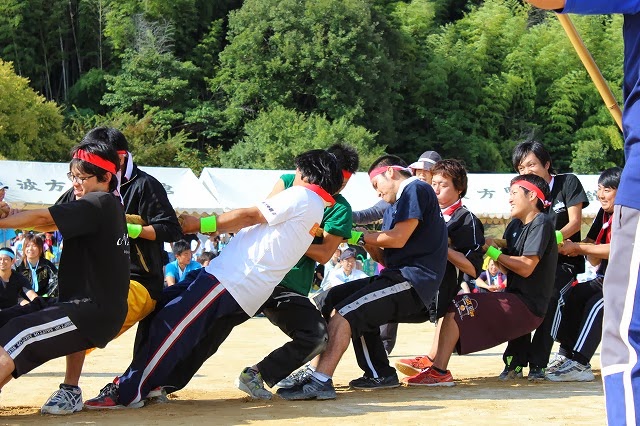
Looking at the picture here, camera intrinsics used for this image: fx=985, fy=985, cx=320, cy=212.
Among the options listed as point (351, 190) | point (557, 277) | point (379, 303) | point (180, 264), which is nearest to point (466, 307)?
point (379, 303)

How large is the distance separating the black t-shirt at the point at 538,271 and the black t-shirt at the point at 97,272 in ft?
11.9

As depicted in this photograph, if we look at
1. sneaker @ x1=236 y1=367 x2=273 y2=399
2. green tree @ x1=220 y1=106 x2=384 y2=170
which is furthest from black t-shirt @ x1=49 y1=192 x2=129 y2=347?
green tree @ x1=220 y1=106 x2=384 y2=170

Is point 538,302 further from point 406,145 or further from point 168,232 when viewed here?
point 406,145

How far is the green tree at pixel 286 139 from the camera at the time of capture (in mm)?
47656

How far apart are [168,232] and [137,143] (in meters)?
42.7

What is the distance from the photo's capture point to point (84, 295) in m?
6.30

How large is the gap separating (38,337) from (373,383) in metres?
2.96

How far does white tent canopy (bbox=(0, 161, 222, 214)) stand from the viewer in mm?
22281

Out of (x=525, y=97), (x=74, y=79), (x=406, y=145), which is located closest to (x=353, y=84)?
(x=406, y=145)

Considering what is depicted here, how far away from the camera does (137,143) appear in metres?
48.8

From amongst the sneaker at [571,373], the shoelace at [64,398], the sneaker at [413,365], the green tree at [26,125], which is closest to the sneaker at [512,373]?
the sneaker at [571,373]

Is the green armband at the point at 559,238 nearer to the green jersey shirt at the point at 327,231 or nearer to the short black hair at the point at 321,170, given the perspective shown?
the green jersey shirt at the point at 327,231

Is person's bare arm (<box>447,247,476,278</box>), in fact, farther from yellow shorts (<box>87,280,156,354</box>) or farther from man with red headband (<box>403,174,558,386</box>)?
yellow shorts (<box>87,280,156,354</box>)

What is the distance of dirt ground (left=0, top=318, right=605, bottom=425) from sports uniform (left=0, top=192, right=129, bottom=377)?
49 centimetres
